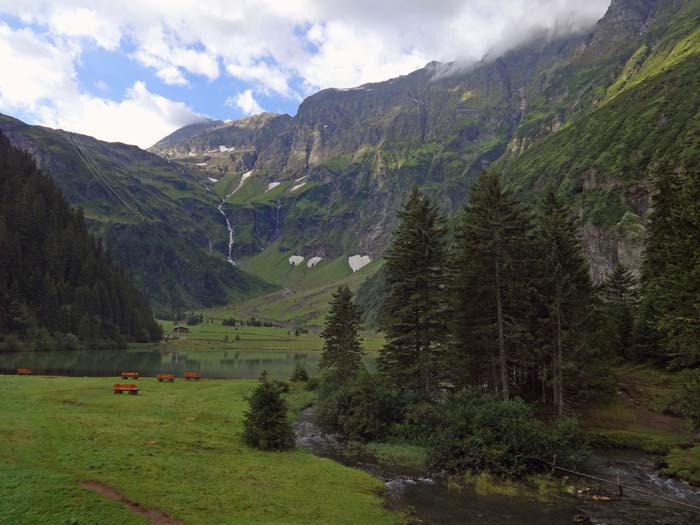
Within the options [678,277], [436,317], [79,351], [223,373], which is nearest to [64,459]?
[436,317]

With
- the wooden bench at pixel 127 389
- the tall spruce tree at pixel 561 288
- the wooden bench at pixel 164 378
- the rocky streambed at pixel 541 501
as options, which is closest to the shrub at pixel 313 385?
the wooden bench at pixel 164 378

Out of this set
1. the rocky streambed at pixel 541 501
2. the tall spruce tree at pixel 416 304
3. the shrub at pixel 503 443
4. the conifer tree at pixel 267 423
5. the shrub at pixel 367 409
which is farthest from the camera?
the tall spruce tree at pixel 416 304

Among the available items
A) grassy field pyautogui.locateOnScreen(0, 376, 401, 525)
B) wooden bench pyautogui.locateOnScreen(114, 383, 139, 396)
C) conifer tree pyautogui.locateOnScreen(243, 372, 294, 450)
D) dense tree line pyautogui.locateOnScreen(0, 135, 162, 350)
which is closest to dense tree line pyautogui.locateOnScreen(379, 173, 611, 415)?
conifer tree pyautogui.locateOnScreen(243, 372, 294, 450)

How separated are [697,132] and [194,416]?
18723 centimetres

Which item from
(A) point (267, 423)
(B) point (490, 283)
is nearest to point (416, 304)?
(B) point (490, 283)

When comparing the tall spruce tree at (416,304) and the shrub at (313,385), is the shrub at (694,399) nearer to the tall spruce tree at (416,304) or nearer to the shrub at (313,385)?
the tall spruce tree at (416,304)

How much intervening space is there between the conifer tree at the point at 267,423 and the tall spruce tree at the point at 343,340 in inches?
1115

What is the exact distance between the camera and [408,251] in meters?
46.2

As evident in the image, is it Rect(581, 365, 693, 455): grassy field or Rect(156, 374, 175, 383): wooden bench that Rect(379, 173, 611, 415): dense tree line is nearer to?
Rect(581, 365, 693, 455): grassy field

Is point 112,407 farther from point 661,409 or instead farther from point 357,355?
point 661,409

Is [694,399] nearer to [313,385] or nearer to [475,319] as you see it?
[475,319]

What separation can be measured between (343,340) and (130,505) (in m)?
45.5

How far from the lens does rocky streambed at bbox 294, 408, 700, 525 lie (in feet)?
78.7

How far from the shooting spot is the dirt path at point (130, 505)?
18.4 m
